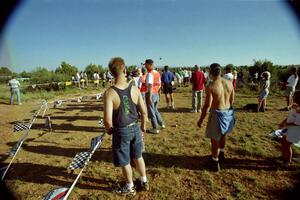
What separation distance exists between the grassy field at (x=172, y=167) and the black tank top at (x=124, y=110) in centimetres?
130

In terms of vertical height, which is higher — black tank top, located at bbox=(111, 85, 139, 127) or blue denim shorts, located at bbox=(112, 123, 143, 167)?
black tank top, located at bbox=(111, 85, 139, 127)

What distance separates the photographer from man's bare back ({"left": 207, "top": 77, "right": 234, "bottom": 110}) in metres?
3.75

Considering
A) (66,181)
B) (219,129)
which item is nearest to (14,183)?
(66,181)

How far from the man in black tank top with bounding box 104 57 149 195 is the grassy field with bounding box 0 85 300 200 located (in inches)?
31.5

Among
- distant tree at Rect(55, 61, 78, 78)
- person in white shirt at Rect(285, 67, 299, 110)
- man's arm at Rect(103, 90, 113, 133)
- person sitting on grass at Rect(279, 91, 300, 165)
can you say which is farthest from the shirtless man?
distant tree at Rect(55, 61, 78, 78)

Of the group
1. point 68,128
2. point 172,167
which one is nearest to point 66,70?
point 68,128

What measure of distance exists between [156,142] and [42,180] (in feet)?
9.29

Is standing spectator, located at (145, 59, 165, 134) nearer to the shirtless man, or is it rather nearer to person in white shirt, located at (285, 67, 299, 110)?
the shirtless man

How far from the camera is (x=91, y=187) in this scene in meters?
3.77

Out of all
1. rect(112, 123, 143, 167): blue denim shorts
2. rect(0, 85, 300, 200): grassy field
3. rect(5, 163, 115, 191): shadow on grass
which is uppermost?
rect(112, 123, 143, 167): blue denim shorts

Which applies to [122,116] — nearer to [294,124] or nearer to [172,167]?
[172,167]

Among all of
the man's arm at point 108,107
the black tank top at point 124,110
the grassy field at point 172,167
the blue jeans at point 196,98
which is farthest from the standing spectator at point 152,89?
the blue jeans at point 196,98

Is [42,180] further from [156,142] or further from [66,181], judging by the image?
[156,142]

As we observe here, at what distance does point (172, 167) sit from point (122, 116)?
1916mm
